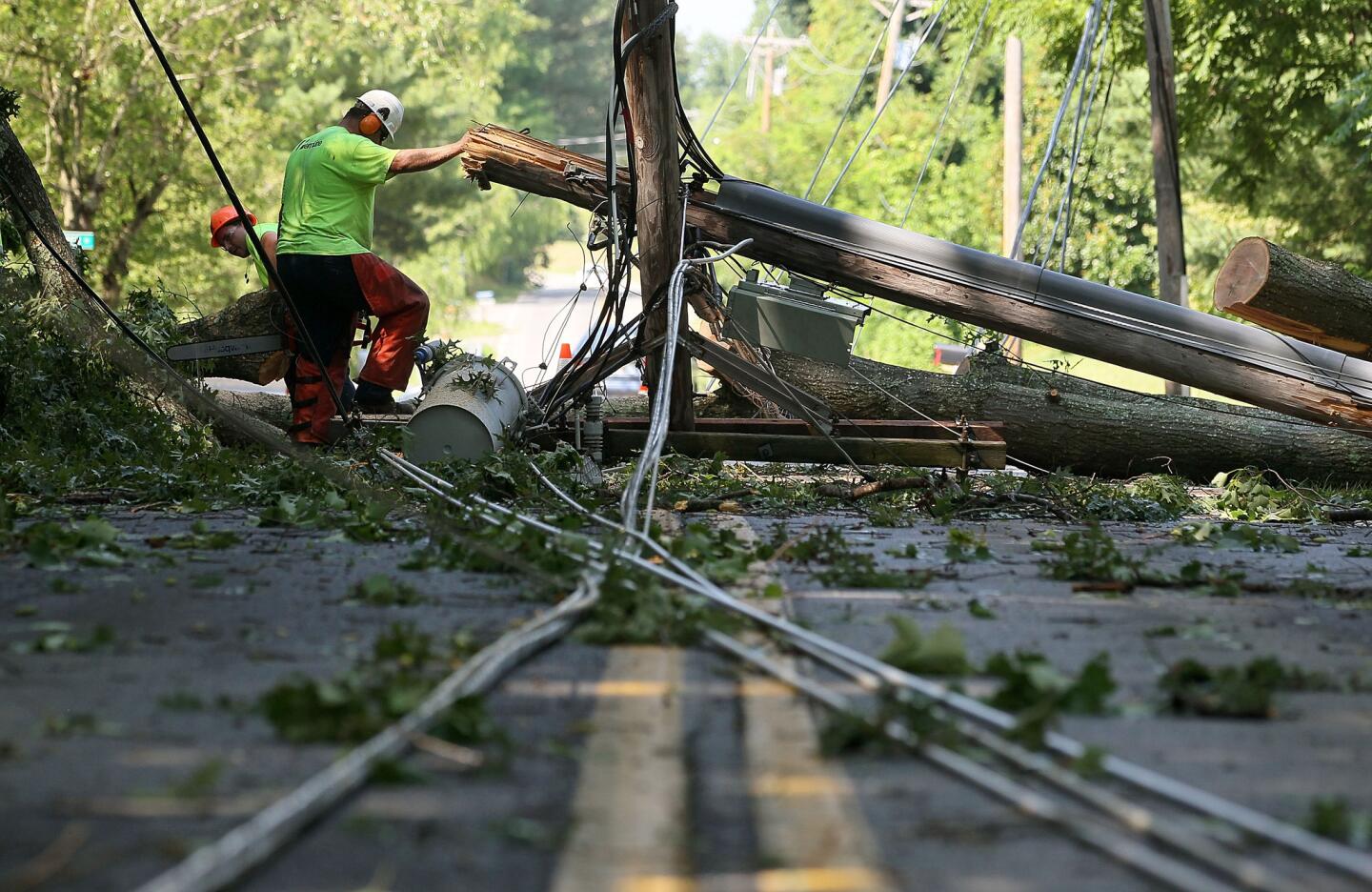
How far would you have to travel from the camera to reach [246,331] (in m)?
9.05

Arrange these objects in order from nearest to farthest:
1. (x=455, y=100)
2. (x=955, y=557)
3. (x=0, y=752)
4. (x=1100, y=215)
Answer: (x=0, y=752), (x=955, y=557), (x=1100, y=215), (x=455, y=100)

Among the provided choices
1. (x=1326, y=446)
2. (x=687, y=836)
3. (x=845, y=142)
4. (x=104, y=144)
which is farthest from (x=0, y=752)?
(x=845, y=142)

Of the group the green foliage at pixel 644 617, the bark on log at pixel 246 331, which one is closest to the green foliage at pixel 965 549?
the green foliage at pixel 644 617

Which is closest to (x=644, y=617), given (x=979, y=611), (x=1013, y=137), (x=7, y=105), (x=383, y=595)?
(x=383, y=595)

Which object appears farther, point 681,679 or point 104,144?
point 104,144

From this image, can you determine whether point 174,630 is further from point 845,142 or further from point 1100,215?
point 845,142

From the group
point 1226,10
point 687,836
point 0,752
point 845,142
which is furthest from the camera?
point 845,142

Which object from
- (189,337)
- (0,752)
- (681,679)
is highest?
(189,337)

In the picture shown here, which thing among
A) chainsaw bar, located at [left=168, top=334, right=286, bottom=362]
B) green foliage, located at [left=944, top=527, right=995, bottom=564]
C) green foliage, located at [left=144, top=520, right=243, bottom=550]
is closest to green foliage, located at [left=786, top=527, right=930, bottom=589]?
green foliage, located at [left=944, top=527, right=995, bottom=564]

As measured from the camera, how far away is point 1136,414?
9375 mm

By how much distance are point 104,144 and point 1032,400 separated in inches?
726

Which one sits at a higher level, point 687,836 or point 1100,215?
point 1100,215

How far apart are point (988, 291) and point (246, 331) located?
14.8ft

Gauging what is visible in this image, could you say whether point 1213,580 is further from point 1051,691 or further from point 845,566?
point 1051,691
